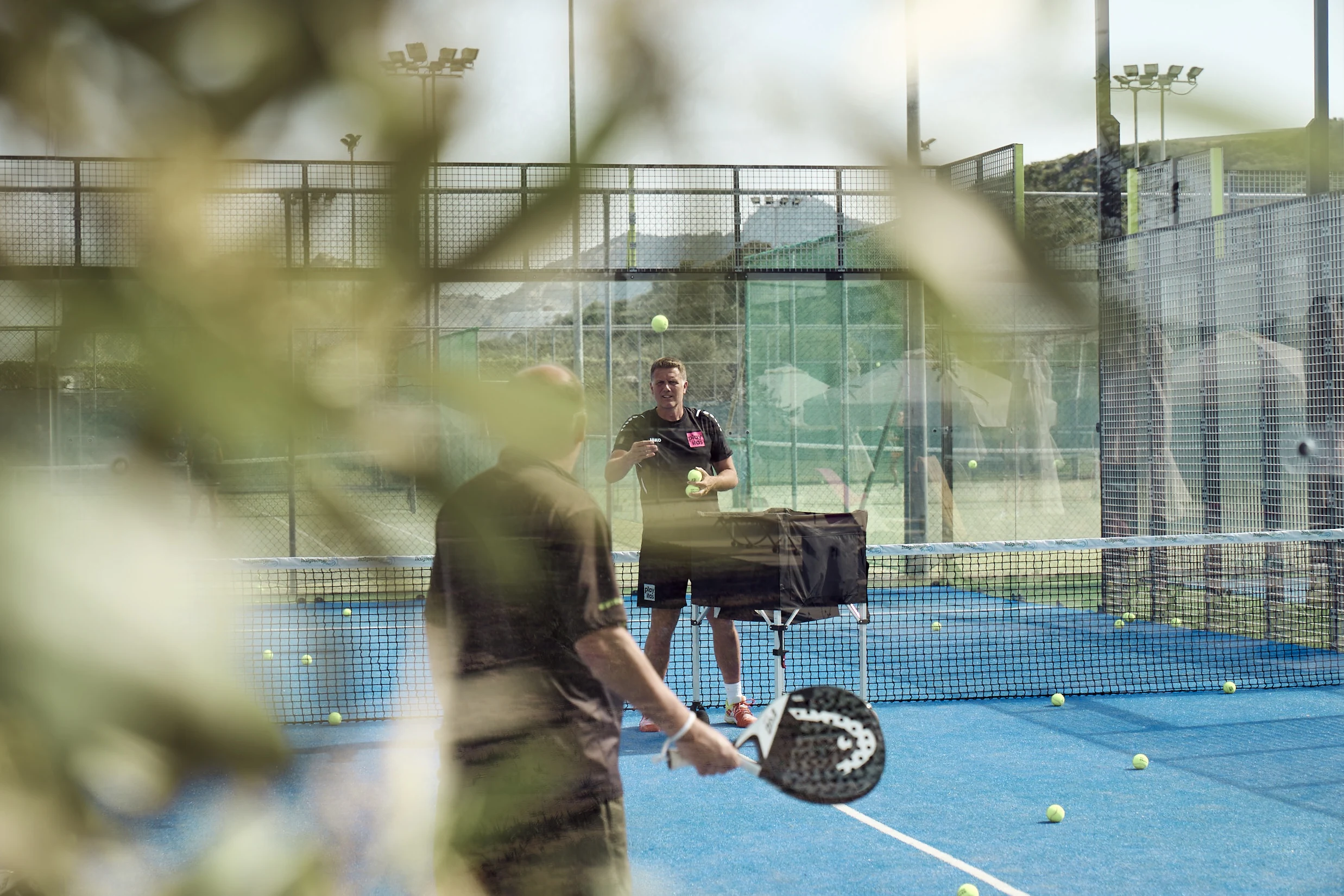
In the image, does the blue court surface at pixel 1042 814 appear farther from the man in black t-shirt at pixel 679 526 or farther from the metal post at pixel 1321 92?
the metal post at pixel 1321 92

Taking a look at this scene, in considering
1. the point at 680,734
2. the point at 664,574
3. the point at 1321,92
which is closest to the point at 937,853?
the point at 664,574

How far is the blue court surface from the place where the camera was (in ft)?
14.2

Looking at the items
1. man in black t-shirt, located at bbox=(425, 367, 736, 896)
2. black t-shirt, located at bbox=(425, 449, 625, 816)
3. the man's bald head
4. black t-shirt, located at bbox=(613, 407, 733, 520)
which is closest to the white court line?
black t-shirt, located at bbox=(613, 407, 733, 520)

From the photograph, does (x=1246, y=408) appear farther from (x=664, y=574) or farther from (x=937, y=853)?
(x=937, y=853)

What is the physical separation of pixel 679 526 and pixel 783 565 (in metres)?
0.63

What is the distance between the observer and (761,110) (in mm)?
541

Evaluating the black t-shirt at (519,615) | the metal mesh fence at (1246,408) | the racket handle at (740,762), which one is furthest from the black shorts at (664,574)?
the black t-shirt at (519,615)

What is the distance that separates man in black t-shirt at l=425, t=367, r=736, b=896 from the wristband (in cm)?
104

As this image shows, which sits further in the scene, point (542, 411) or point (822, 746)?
point (822, 746)

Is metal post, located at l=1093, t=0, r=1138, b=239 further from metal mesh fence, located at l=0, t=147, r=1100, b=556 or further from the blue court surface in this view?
the blue court surface

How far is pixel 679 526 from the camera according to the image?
6312 millimetres

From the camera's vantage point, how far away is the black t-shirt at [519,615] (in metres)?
0.59

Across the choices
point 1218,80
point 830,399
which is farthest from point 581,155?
point 830,399

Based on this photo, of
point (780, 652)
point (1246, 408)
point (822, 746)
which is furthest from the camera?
point (1246, 408)
